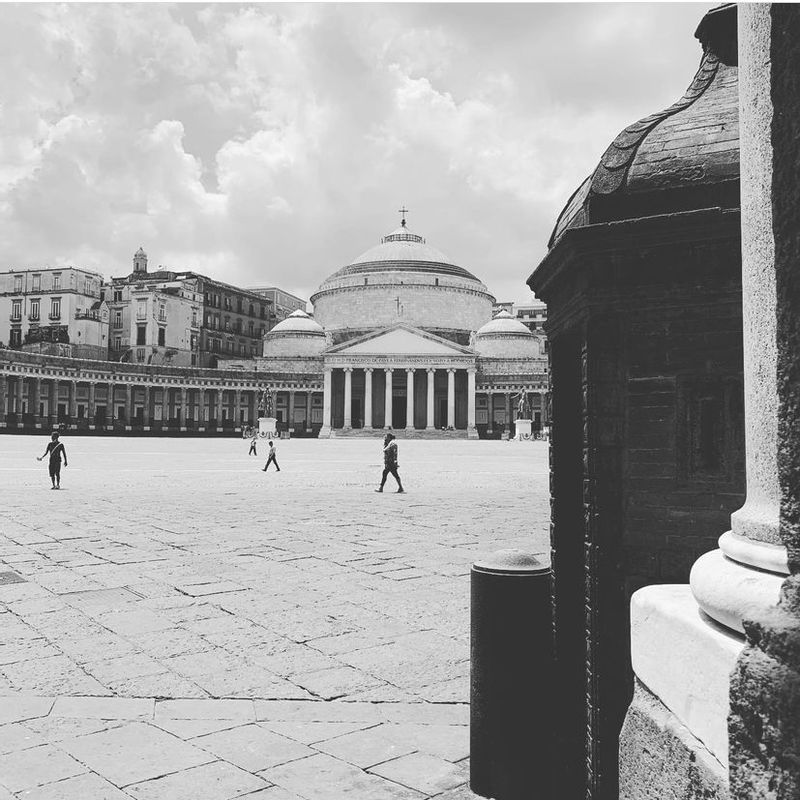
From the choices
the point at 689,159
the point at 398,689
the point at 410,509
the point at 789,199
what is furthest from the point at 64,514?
the point at 789,199

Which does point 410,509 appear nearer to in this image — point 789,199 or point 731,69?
point 731,69

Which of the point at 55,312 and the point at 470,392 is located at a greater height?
the point at 55,312

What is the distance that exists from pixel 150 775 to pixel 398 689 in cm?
150

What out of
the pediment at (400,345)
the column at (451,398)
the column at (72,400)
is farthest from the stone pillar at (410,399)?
the column at (72,400)

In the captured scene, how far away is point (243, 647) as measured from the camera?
200 inches

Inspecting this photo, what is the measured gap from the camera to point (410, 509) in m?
12.7

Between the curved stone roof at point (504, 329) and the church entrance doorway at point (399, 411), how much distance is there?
1385 cm

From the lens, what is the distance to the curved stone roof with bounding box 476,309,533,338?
3157 inches

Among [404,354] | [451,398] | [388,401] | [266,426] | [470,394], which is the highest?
[404,354]

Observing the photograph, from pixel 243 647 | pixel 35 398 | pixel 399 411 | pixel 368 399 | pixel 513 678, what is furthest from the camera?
pixel 399 411

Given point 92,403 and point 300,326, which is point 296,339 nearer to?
point 300,326

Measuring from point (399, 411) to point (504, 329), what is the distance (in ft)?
51.0

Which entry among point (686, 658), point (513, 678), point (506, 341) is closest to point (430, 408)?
point (506, 341)

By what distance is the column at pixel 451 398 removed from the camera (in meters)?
68.8
